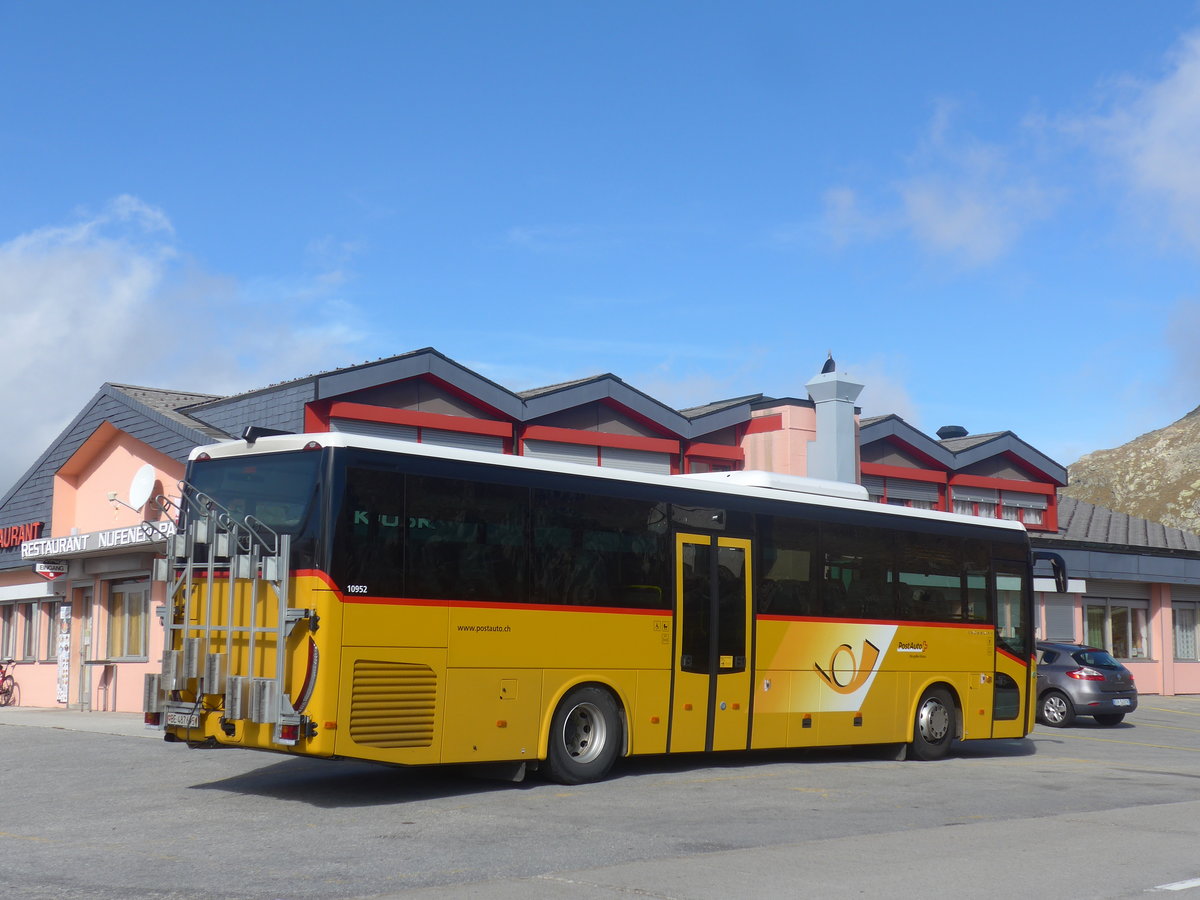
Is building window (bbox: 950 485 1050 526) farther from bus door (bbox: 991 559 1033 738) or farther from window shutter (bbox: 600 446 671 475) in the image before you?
bus door (bbox: 991 559 1033 738)

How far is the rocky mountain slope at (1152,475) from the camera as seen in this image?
14288 centimetres

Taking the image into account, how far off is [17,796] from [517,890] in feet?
23.1

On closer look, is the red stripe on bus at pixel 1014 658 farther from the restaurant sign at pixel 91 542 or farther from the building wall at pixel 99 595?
the building wall at pixel 99 595

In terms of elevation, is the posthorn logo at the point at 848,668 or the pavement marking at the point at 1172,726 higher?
the posthorn logo at the point at 848,668

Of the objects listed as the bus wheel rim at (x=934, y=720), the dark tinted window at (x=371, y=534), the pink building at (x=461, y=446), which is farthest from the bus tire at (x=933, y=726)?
the dark tinted window at (x=371, y=534)

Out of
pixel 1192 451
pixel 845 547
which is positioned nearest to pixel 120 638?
pixel 845 547

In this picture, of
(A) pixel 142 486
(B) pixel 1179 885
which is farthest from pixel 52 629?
(B) pixel 1179 885

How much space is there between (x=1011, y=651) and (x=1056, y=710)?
24.5ft

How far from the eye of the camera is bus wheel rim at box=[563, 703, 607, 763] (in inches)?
527

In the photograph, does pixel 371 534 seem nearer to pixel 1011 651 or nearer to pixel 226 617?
pixel 226 617

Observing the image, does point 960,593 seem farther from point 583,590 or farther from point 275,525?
point 275,525

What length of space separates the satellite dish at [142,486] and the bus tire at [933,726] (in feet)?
46.8

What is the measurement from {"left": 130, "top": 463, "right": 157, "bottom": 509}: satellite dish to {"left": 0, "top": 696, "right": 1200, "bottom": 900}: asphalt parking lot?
841cm

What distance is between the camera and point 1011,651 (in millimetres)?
18328
